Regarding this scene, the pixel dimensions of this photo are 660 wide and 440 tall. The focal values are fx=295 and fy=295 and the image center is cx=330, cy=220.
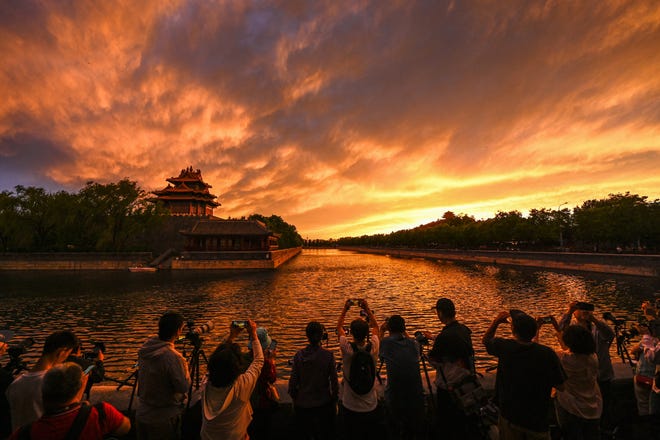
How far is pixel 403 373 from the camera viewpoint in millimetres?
3289

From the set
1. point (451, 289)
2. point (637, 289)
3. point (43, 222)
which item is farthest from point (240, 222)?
point (637, 289)

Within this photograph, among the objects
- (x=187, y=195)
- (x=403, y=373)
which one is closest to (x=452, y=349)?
(x=403, y=373)

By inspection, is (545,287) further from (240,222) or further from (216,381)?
(240,222)

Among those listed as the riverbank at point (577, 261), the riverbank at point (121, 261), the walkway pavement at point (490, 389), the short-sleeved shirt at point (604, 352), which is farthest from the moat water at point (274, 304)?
the riverbank at point (121, 261)

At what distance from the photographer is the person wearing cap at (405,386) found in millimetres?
3258

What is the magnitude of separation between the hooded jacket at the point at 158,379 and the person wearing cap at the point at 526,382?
10.4 feet

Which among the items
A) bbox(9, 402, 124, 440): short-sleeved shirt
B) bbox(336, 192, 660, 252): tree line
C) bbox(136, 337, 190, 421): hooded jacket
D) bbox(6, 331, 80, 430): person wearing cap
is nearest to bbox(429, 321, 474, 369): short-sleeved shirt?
bbox(136, 337, 190, 421): hooded jacket

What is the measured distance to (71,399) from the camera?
75.1 inches

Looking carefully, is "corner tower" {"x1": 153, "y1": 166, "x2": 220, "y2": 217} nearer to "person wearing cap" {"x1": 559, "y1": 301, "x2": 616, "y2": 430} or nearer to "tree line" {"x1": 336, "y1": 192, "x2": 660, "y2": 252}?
"tree line" {"x1": 336, "y1": 192, "x2": 660, "y2": 252}

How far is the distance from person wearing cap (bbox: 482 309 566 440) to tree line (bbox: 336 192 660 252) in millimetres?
55534

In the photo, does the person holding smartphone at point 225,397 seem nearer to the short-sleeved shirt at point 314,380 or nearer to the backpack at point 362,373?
the short-sleeved shirt at point 314,380

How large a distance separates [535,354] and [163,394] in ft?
12.0

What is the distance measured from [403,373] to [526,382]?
116cm

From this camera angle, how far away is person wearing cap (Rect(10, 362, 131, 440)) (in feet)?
5.95
